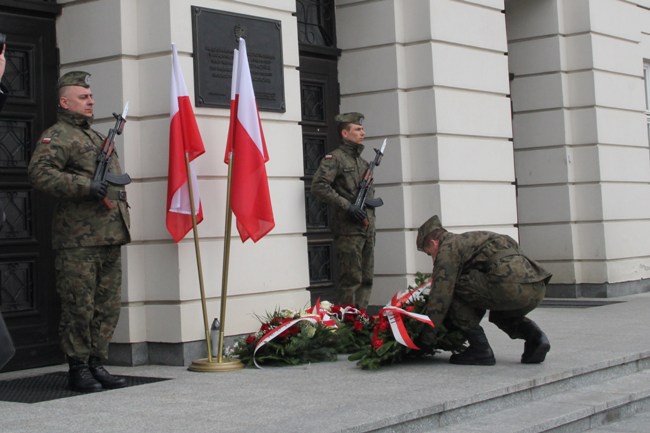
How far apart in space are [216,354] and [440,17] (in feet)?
16.3

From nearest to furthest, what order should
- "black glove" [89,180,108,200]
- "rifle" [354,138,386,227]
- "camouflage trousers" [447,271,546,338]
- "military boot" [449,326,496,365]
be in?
"black glove" [89,180,108,200] < "camouflage trousers" [447,271,546,338] < "military boot" [449,326,496,365] < "rifle" [354,138,386,227]

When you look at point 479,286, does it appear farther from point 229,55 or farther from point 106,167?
point 229,55

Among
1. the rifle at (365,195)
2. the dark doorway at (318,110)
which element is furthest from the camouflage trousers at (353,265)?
the dark doorway at (318,110)

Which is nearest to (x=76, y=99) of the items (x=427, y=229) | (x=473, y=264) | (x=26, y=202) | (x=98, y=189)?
(x=98, y=189)

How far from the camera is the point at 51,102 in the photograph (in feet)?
29.6

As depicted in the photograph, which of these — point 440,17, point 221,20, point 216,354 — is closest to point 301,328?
point 216,354

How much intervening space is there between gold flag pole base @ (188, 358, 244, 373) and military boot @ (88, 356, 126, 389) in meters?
0.75

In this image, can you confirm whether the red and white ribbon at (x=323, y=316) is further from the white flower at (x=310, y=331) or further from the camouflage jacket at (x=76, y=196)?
the camouflage jacket at (x=76, y=196)

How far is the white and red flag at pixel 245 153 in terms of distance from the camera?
840 centimetres

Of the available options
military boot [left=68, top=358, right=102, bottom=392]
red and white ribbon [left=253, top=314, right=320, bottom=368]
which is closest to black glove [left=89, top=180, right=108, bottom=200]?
military boot [left=68, top=358, right=102, bottom=392]

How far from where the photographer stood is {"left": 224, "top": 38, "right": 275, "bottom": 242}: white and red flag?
27.6ft

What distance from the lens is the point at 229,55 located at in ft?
29.8

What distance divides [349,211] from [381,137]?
84.2 inches

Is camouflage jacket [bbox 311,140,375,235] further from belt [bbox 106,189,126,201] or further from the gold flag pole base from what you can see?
belt [bbox 106,189,126,201]
